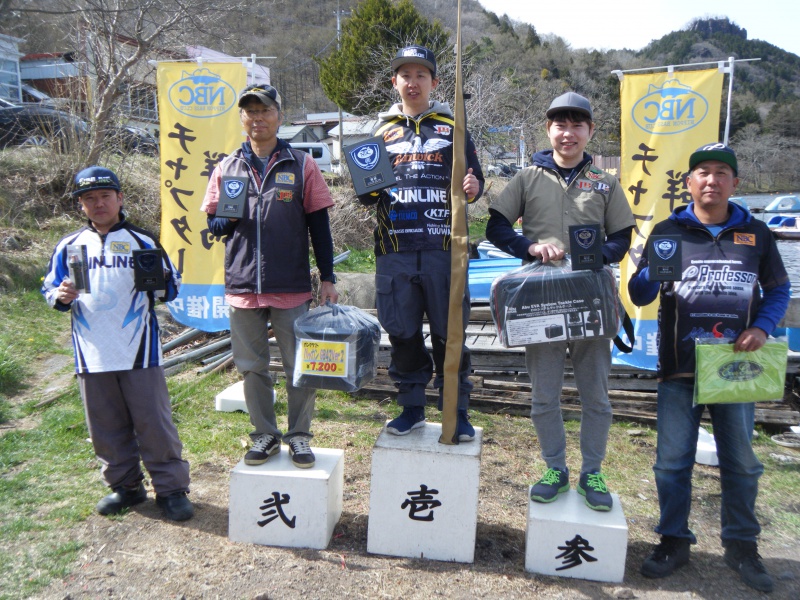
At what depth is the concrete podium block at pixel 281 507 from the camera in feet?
10.6

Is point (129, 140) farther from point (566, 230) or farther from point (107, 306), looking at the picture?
point (566, 230)

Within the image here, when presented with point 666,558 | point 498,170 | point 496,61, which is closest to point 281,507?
point 666,558

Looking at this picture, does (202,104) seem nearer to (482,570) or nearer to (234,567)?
(234,567)

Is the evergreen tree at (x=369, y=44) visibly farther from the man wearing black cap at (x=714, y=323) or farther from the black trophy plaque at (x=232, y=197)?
the man wearing black cap at (x=714, y=323)

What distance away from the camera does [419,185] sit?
3.17 meters

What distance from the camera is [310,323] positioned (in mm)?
3170

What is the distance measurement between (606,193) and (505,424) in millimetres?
2805

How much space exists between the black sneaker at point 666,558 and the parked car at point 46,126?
1052cm

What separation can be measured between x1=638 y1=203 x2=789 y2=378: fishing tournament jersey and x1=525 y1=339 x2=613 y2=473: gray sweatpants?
33 cm

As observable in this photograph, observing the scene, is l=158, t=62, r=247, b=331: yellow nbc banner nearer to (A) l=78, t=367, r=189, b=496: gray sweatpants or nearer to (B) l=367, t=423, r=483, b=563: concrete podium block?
(A) l=78, t=367, r=189, b=496: gray sweatpants

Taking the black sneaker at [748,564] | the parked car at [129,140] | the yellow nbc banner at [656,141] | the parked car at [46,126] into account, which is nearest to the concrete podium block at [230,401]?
the yellow nbc banner at [656,141]

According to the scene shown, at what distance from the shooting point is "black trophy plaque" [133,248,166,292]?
324 cm

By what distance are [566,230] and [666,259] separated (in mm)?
492

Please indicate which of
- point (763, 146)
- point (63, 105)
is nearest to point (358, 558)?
point (63, 105)
